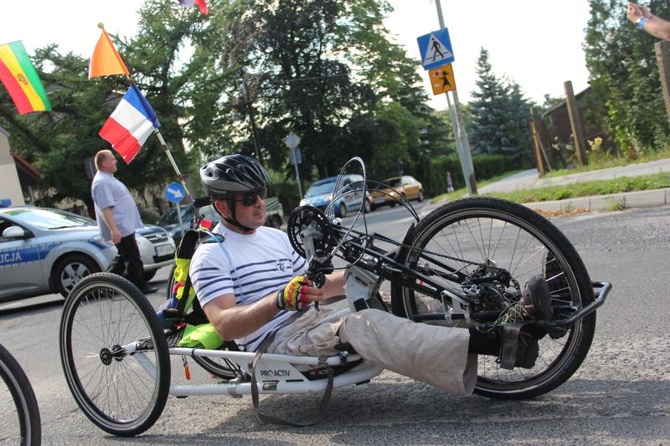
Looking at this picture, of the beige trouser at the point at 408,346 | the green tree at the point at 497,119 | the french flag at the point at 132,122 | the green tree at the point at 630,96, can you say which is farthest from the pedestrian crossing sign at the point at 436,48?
the green tree at the point at 497,119

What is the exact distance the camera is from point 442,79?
1415 centimetres

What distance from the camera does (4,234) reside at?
9586 millimetres

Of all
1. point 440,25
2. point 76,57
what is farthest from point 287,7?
point 440,25

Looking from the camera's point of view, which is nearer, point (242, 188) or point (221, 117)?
point (242, 188)

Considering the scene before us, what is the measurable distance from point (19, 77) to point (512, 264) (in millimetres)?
13562

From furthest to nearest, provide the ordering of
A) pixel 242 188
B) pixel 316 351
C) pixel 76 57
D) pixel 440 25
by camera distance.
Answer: pixel 76 57 < pixel 440 25 < pixel 242 188 < pixel 316 351

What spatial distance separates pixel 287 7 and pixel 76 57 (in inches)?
503

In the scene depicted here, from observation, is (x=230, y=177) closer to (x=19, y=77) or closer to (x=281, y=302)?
(x=281, y=302)

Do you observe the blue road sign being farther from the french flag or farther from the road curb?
the french flag

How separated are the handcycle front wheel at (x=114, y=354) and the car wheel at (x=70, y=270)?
6281 millimetres

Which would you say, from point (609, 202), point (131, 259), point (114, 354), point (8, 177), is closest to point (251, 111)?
point (8, 177)

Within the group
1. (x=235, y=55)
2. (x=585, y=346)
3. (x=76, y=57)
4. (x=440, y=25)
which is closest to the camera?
(x=585, y=346)

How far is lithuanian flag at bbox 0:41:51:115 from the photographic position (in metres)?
14.0

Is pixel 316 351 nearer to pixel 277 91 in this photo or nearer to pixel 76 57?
pixel 76 57
